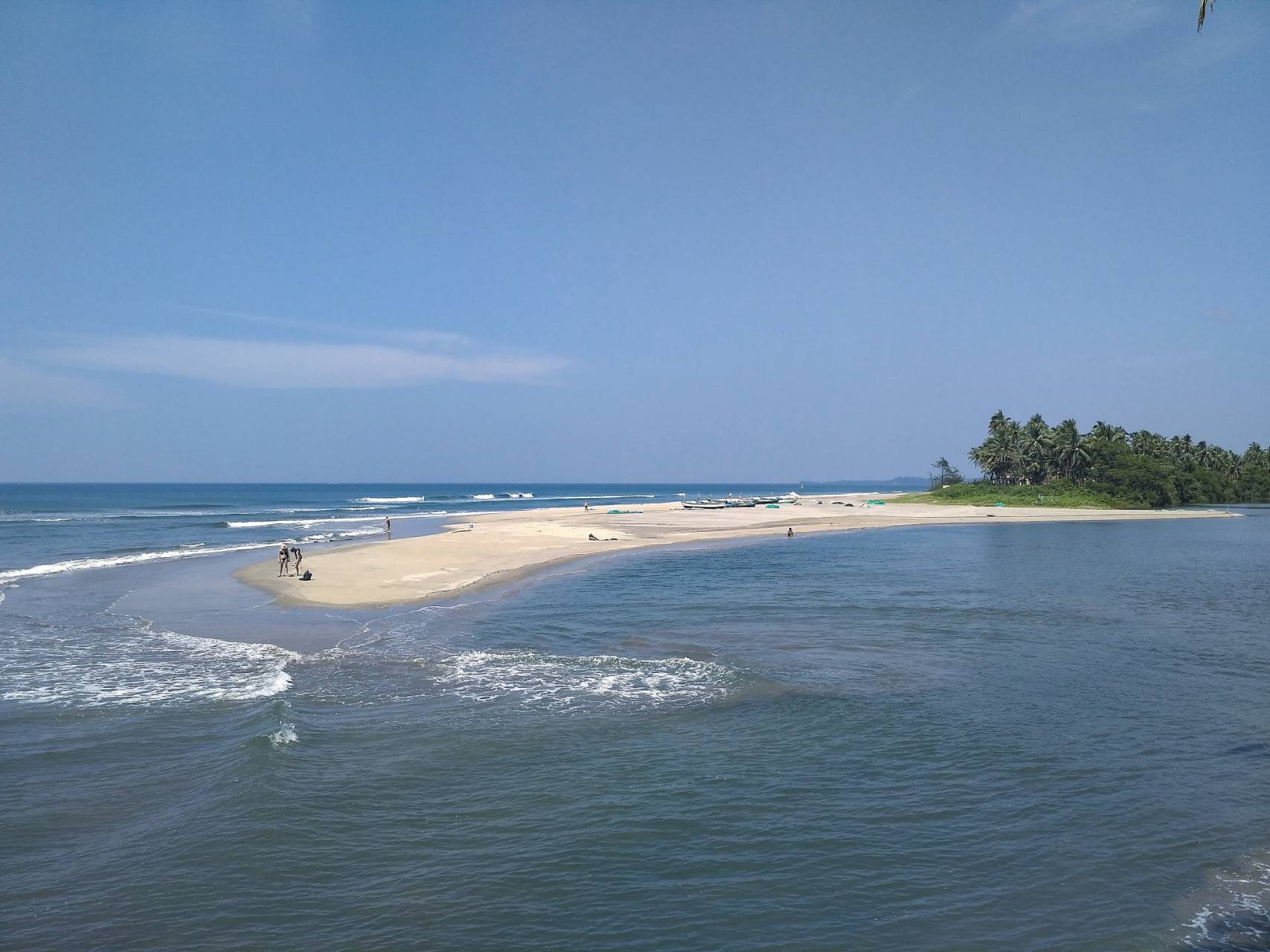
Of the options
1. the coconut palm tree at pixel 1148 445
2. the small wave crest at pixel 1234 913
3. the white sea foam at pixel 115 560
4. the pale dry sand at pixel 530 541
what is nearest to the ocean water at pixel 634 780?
the small wave crest at pixel 1234 913

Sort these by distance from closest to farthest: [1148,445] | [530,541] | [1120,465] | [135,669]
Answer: [135,669] < [530,541] < [1120,465] < [1148,445]

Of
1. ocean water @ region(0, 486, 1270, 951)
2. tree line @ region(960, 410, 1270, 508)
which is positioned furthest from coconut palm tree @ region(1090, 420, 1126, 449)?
ocean water @ region(0, 486, 1270, 951)

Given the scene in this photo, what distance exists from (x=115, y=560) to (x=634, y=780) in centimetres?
4214

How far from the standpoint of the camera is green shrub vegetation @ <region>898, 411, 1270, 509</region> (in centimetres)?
9894

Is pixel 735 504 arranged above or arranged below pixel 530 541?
above

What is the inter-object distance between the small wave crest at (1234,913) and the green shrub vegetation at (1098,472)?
10033cm

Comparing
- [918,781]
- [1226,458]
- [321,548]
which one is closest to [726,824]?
[918,781]

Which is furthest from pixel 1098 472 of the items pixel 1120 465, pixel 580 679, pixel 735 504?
pixel 580 679

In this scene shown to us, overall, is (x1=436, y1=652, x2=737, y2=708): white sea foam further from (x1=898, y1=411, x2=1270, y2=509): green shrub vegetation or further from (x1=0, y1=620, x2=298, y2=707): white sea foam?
(x1=898, y1=411, x2=1270, y2=509): green shrub vegetation

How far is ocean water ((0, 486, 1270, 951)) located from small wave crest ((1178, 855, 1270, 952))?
0.13 feet

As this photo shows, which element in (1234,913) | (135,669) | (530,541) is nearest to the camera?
(1234,913)

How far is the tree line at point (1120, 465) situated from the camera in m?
99.6

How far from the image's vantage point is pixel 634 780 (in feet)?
39.7

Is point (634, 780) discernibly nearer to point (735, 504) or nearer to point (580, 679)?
point (580, 679)
